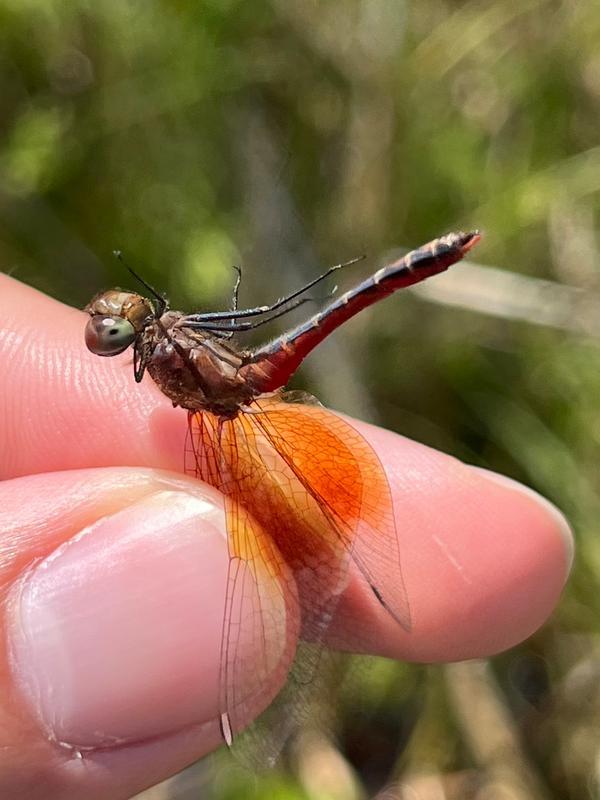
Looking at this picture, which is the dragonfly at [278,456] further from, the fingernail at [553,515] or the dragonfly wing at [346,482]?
the fingernail at [553,515]

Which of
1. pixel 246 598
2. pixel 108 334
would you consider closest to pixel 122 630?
pixel 246 598

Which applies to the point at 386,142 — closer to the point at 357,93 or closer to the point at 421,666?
the point at 357,93

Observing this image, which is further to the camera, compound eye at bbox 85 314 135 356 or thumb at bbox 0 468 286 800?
compound eye at bbox 85 314 135 356

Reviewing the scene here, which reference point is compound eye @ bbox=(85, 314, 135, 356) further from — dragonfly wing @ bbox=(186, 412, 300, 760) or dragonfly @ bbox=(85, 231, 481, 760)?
dragonfly wing @ bbox=(186, 412, 300, 760)

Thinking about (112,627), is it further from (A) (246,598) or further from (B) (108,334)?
(B) (108,334)

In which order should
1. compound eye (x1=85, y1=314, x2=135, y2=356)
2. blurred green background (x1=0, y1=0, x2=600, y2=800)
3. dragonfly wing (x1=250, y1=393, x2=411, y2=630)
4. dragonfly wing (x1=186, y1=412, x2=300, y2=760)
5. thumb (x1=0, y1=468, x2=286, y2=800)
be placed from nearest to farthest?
1. thumb (x1=0, y1=468, x2=286, y2=800)
2. dragonfly wing (x1=186, y1=412, x2=300, y2=760)
3. compound eye (x1=85, y1=314, x2=135, y2=356)
4. dragonfly wing (x1=250, y1=393, x2=411, y2=630)
5. blurred green background (x1=0, y1=0, x2=600, y2=800)

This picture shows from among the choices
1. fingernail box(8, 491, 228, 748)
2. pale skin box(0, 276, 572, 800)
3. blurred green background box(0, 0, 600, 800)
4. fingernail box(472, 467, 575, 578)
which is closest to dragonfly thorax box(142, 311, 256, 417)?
pale skin box(0, 276, 572, 800)

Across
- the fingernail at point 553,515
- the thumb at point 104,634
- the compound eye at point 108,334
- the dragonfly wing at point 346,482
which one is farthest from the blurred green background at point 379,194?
the thumb at point 104,634
